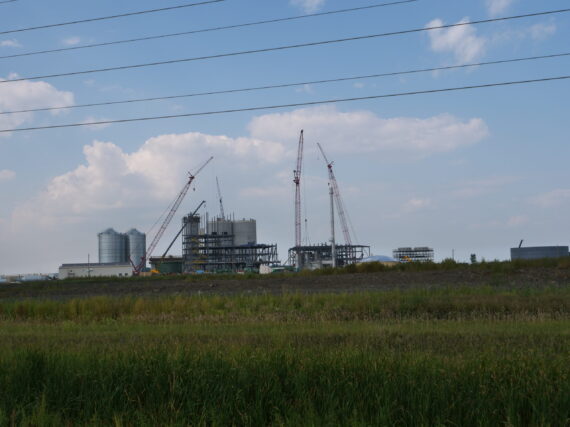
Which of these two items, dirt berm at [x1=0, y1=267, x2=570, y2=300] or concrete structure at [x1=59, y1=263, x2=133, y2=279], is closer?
dirt berm at [x1=0, y1=267, x2=570, y2=300]

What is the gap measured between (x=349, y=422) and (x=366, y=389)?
3.71 ft

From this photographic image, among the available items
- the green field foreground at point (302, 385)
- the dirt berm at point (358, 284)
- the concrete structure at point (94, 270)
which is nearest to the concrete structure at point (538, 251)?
the dirt berm at point (358, 284)

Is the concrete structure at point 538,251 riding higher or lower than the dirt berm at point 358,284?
higher

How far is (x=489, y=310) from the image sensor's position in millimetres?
18562

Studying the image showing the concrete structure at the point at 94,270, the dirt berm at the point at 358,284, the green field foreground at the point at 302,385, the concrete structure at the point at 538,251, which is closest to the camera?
the green field foreground at the point at 302,385

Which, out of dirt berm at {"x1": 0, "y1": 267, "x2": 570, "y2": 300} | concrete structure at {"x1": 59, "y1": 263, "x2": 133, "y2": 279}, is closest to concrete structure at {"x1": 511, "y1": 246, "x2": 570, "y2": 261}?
dirt berm at {"x1": 0, "y1": 267, "x2": 570, "y2": 300}

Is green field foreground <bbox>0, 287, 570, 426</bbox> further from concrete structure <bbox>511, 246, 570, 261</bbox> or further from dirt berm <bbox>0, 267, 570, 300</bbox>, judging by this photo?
concrete structure <bbox>511, 246, 570, 261</bbox>

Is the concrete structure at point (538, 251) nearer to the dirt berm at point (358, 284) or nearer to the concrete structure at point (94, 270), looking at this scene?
the dirt berm at point (358, 284)

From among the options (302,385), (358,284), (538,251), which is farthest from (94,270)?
(302,385)

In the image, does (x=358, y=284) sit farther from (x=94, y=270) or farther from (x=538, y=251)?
(x=94, y=270)

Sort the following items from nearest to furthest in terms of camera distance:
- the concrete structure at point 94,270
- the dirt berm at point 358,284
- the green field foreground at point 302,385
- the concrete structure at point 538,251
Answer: the green field foreground at point 302,385, the dirt berm at point 358,284, the concrete structure at point 538,251, the concrete structure at point 94,270

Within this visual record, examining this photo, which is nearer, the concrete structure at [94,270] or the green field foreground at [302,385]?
the green field foreground at [302,385]

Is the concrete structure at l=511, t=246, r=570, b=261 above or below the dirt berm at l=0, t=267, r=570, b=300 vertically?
above

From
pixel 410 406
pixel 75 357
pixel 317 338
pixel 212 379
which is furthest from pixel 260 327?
pixel 410 406
